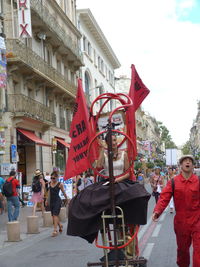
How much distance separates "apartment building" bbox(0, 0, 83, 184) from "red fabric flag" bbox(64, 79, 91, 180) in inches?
609

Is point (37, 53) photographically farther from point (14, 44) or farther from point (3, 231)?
point (3, 231)

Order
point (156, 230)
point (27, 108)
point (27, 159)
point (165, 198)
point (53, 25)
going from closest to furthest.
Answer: point (165, 198) < point (156, 230) < point (27, 108) < point (27, 159) < point (53, 25)

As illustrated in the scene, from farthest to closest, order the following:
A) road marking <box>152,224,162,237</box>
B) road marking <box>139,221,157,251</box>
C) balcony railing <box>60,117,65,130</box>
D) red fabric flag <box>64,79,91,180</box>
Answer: balcony railing <box>60,117,65,130</box>, road marking <box>152,224,162,237</box>, road marking <box>139,221,157,251</box>, red fabric flag <box>64,79,91,180</box>

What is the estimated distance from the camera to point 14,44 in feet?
79.7

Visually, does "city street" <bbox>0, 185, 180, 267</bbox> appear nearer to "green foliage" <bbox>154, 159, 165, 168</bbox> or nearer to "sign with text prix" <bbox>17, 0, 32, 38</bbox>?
"sign with text prix" <bbox>17, 0, 32, 38</bbox>

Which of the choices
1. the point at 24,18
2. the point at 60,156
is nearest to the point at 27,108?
the point at 24,18

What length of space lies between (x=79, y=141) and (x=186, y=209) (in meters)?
1.66

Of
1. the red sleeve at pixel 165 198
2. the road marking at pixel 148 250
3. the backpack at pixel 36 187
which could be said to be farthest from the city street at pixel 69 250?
the backpack at pixel 36 187

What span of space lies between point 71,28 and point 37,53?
941 cm

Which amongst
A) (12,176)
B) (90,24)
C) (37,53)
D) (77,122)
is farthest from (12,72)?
(90,24)

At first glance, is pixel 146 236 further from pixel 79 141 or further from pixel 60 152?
pixel 60 152

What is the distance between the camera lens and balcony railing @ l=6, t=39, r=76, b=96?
79.3 feet

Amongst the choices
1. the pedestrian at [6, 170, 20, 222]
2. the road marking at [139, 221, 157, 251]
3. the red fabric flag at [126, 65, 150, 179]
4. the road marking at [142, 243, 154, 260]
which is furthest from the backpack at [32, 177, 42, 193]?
the red fabric flag at [126, 65, 150, 179]

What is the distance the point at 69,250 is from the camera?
9820 millimetres
